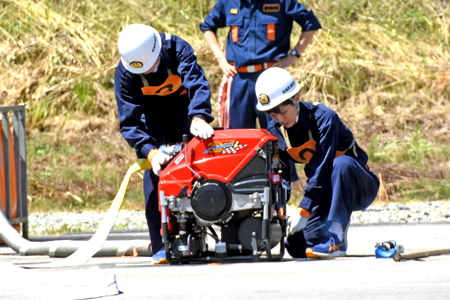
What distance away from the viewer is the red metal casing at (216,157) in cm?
465

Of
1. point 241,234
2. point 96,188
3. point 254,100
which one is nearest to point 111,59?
point 96,188

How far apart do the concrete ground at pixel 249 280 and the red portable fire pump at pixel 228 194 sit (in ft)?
0.55

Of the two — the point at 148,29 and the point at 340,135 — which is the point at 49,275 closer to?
the point at 148,29

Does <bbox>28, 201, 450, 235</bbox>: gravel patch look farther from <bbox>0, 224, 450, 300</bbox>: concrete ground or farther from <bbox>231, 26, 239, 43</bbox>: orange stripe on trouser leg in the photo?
<bbox>0, 224, 450, 300</bbox>: concrete ground

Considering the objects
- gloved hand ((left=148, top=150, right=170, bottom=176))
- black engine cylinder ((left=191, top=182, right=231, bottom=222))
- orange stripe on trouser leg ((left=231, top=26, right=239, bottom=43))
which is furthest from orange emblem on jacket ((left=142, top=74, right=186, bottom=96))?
orange stripe on trouser leg ((left=231, top=26, right=239, bottom=43))

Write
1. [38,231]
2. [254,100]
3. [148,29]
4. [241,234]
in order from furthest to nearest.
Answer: [38,231] < [254,100] < [148,29] < [241,234]

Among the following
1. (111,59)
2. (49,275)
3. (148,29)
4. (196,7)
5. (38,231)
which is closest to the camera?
(49,275)

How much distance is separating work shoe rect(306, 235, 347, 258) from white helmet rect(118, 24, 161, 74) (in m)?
1.71

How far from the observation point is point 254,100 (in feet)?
21.9

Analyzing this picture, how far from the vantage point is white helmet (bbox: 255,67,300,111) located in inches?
193

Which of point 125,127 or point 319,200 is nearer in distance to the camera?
point 319,200

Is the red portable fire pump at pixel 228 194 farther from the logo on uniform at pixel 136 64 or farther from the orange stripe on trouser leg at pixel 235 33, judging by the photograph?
the orange stripe on trouser leg at pixel 235 33

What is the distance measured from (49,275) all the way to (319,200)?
6.11 feet

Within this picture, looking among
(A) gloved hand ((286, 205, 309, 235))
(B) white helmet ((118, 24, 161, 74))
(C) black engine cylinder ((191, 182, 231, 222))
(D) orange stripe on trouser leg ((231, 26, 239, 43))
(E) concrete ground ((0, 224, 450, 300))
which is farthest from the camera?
(D) orange stripe on trouser leg ((231, 26, 239, 43))
